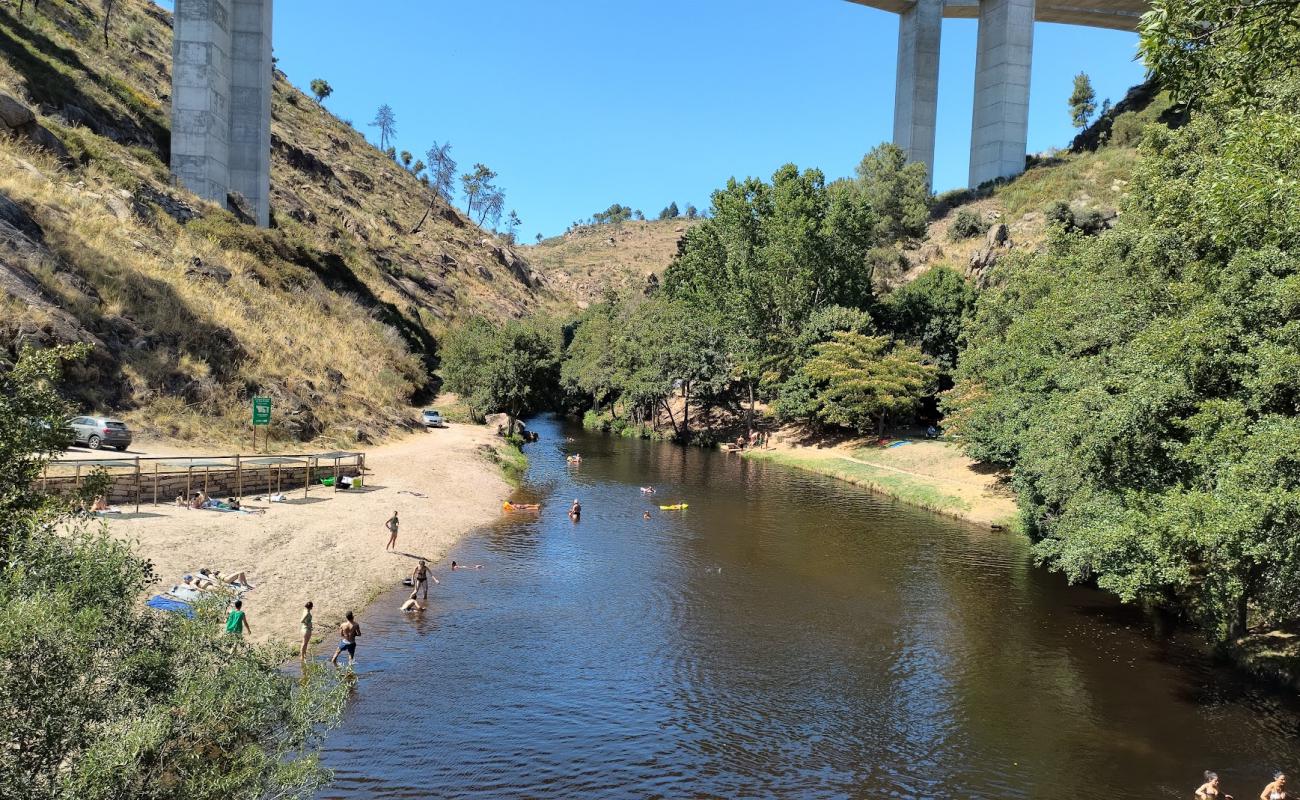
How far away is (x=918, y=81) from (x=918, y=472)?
200ft

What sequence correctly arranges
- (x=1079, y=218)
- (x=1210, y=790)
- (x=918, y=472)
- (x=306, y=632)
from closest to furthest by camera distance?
(x=1210, y=790), (x=306, y=632), (x=918, y=472), (x=1079, y=218)

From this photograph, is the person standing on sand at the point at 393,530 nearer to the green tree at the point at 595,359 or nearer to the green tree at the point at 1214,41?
the green tree at the point at 1214,41

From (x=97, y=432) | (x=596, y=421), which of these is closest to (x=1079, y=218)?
(x=596, y=421)

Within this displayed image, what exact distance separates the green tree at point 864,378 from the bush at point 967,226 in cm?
2621

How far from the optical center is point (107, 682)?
29.6ft

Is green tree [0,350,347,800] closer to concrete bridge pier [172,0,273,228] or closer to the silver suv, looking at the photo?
the silver suv

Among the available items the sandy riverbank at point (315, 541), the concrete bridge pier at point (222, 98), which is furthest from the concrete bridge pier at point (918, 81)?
the sandy riverbank at point (315, 541)

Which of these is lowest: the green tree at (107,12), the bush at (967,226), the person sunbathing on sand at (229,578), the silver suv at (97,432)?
the person sunbathing on sand at (229,578)

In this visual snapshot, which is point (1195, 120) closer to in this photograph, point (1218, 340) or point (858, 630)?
point (1218, 340)

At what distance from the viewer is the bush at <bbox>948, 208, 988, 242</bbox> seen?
281 ft

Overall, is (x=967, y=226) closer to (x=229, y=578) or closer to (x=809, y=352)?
(x=809, y=352)

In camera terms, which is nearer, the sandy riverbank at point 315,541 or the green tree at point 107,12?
the sandy riverbank at point 315,541

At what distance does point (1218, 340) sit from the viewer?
66.7 ft

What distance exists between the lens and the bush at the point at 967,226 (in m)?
85.6
